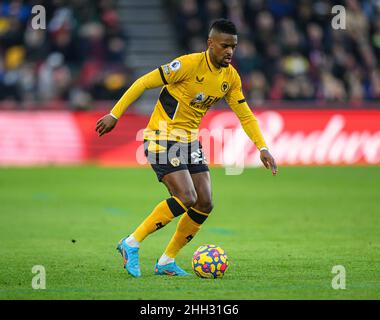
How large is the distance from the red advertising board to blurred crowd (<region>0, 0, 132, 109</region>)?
4.06 feet

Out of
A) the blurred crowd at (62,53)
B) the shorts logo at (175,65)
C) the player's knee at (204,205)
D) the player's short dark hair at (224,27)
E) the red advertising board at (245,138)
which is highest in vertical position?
the blurred crowd at (62,53)

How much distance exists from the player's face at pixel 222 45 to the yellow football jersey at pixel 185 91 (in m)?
0.17

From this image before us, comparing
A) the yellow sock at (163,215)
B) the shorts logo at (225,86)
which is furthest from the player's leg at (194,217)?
the shorts logo at (225,86)

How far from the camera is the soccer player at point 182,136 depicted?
898 centimetres

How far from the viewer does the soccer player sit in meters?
8.98

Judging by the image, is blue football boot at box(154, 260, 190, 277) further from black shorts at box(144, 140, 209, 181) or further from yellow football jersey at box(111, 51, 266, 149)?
yellow football jersey at box(111, 51, 266, 149)

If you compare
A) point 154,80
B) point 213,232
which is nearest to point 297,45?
point 213,232

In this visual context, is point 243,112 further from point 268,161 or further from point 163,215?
point 163,215

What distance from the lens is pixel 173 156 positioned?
9172 mm

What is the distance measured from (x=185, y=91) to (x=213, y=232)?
398 centimetres

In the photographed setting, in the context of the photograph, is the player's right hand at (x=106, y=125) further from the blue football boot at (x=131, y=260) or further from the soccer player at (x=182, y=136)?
the blue football boot at (x=131, y=260)

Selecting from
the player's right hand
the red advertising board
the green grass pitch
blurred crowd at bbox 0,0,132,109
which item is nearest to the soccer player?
the player's right hand
